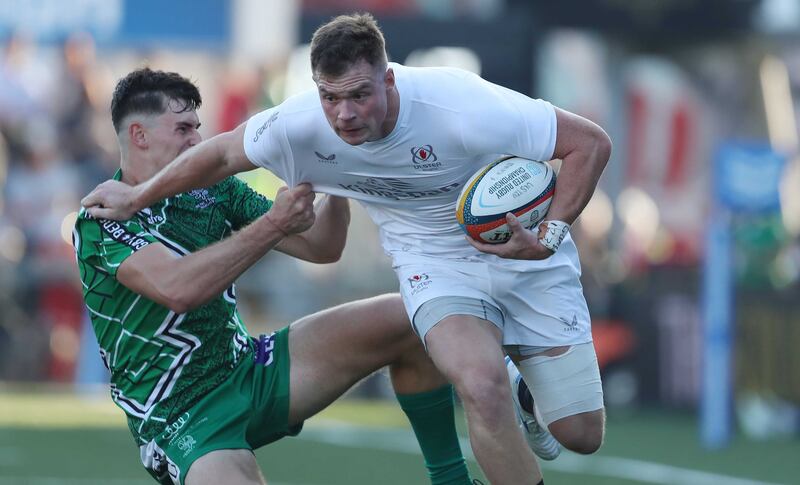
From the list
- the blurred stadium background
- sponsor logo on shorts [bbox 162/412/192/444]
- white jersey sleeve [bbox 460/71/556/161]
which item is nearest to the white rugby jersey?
white jersey sleeve [bbox 460/71/556/161]

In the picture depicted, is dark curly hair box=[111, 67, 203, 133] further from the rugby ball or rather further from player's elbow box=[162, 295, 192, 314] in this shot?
the rugby ball

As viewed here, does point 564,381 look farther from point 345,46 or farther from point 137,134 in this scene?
point 137,134

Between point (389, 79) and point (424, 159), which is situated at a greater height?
point (389, 79)

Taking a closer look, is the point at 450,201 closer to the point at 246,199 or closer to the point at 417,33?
the point at 246,199

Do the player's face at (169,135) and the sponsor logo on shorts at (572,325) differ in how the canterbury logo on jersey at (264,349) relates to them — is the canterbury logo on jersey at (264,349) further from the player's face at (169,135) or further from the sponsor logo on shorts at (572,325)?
the sponsor logo on shorts at (572,325)

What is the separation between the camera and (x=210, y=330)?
248 inches

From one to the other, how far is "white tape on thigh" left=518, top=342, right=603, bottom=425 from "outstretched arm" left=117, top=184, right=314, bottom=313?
4.03 feet

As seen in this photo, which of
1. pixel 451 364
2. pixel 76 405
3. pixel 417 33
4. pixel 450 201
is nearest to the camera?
pixel 451 364

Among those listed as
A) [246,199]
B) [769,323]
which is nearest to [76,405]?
[769,323]

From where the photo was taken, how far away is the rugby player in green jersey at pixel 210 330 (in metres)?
6.00

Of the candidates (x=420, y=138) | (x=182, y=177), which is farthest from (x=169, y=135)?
(x=420, y=138)

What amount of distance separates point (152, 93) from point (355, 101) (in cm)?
102

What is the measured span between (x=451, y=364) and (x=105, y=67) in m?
11.0

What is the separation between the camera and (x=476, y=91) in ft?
20.0
